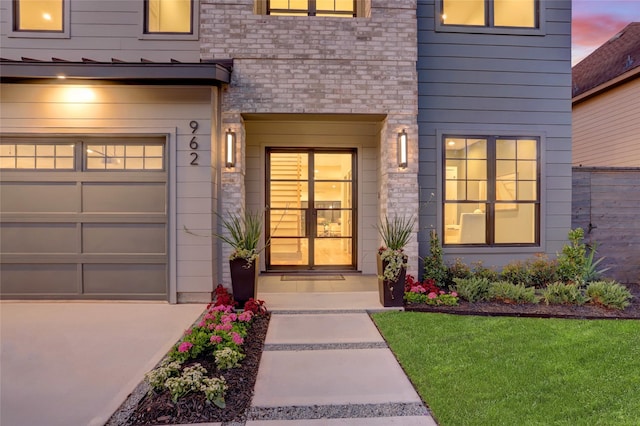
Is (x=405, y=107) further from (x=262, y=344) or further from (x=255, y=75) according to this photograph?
(x=262, y=344)

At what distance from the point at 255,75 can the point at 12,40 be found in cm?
378

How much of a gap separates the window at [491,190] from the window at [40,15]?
254 inches

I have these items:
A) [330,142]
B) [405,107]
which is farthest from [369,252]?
[405,107]

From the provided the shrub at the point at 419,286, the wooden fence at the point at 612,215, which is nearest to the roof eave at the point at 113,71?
the shrub at the point at 419,286

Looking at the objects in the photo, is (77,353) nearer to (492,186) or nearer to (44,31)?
(44,31)

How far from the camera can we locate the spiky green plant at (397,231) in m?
4.85

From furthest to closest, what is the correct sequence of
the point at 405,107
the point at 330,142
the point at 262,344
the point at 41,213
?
the point at 330,142 → the point at 405,107 → the point at 41,213 → the point at 262,344

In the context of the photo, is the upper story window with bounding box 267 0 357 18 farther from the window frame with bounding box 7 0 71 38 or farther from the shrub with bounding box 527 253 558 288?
the shrub with bounding box 527 253 558 288

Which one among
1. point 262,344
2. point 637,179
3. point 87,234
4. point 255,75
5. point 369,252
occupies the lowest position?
point 262,344

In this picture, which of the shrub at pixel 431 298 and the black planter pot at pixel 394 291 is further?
the shrub at pixel 431 298

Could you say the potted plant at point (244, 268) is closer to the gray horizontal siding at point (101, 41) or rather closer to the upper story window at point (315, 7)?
the gray horizontal siding at point (101, 41)

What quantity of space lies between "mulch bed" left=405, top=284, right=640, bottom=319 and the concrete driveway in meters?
3.08

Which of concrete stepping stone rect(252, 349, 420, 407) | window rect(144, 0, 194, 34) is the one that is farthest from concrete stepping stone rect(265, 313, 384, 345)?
window rect(144, 0, 194, 34)

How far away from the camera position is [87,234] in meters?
5.14
